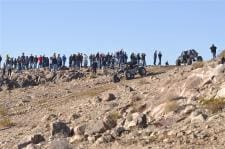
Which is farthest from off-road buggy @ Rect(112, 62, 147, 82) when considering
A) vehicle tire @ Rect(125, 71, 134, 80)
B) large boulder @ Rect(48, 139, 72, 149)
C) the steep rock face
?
large boulder @ Rect(48, 139, 72, 149)

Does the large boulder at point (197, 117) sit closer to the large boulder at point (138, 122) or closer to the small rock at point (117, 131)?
the large boulder at point (138, 122)

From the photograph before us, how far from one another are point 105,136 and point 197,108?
14.3 ft

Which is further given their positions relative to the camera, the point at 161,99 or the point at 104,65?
the point at 104,65

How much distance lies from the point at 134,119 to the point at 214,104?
3384mm

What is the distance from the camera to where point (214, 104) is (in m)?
25.7

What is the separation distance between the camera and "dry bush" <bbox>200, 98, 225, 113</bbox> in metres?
25.0

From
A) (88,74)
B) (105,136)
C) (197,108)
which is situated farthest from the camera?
(88,74)

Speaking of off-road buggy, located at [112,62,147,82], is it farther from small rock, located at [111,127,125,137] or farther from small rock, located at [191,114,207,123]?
small rock, located at [191,114,207,123]

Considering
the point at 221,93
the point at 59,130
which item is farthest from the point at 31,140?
the point at 221,93

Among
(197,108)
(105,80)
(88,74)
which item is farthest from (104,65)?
(197,108)

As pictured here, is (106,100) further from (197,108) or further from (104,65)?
(104,65)

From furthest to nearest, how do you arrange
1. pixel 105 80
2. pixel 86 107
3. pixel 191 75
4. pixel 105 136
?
pixel 105 80 → pixel 86 107 → pixel 191 75 → pixel 105 136

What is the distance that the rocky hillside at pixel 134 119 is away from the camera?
2250 cm

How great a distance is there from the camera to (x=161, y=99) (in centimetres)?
2994
